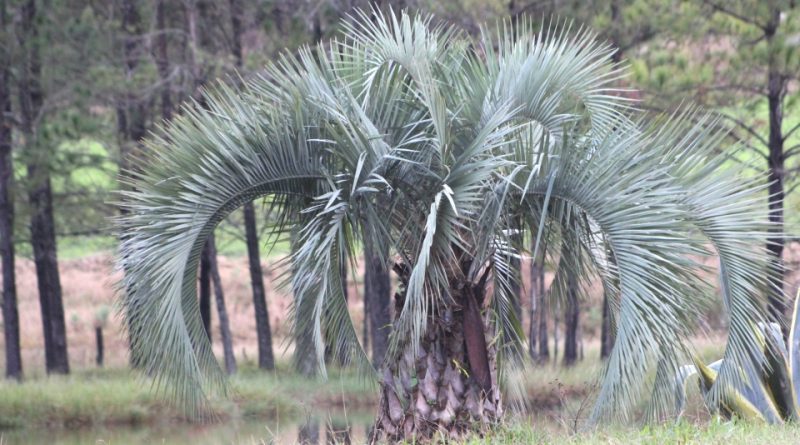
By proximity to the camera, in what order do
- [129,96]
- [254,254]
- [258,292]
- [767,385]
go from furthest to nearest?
[258,292] < [254,254] < [129,96] < [767,385]

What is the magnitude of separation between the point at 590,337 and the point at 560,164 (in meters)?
27.1

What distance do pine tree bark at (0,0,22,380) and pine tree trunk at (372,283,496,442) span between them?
11.7 m

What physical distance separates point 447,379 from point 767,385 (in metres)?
2.66

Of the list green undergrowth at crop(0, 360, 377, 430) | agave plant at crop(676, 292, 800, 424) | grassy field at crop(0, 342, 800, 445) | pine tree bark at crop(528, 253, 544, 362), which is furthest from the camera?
green undergrowth at crop(0, 360, 377, 430)

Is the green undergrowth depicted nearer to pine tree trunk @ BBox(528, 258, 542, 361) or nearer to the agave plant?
pine tree trunk @ BBox(528, 258, 542, 361)

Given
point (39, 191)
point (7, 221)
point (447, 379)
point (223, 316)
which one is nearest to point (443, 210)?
point (447, 379)

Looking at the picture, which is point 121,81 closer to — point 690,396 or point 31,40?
point 31,40

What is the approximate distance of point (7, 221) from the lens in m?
16.9

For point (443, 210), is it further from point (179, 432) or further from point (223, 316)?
point (223, 316)

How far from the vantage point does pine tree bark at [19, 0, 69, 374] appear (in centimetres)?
1694

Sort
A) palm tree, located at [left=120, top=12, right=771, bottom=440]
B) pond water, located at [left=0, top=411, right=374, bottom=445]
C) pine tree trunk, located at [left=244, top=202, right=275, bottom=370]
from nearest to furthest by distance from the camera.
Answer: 1. palm tree, located at [left=120, top=12, right=771, bottom=440]
2. pond water, located at [left=0, top=411, right=374, bottom=445]
3. pine tree trunk, located at [left=244, top=202, right=275, bottom=370]

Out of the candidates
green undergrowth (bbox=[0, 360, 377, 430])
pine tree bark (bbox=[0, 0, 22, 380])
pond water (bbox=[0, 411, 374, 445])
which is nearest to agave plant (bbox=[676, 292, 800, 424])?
pond water (bbox=[0, 411, 374, 445])

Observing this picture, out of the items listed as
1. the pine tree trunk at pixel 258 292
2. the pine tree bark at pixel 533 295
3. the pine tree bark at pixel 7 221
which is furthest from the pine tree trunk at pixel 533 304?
the pine tree bark at pixel 7 221

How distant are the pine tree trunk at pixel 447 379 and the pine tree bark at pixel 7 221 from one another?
11656 mm
